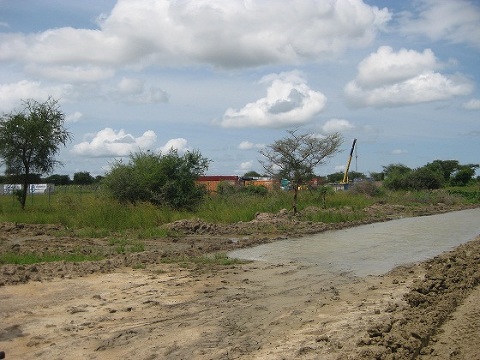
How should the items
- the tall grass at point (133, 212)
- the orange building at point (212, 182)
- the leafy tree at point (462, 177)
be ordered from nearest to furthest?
the tall grass at point (133, 212) → the orange building at point (212, 182) → the leafy tree at point (462, 177)

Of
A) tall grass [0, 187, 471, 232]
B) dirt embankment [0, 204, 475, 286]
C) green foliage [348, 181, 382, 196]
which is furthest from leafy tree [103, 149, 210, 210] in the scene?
green foliage [348, 181, 382, 196]

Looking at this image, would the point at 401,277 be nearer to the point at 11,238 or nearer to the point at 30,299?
the point at 30,299

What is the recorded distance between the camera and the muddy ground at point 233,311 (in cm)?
636

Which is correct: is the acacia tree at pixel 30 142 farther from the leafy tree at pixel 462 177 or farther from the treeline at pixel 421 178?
the leafy tree at pixel 462 177

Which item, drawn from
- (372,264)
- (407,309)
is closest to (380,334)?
(407,309)

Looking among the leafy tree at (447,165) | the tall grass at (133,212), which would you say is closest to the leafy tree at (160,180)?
the tall grass at (133,212)

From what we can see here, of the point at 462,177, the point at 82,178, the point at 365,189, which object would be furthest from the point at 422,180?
the point at 82,178

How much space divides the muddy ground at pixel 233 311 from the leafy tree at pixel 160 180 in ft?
45.7

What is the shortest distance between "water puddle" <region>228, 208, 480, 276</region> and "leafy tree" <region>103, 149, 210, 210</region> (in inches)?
343

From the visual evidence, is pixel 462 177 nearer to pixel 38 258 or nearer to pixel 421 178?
pixel 421 178

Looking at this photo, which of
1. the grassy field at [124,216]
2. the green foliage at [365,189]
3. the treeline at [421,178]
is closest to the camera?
the grassy field at [124,216]

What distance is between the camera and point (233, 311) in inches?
318

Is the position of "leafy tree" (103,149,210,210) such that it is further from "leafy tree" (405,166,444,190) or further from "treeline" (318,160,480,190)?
"leafy tree" (405,166,444,190)

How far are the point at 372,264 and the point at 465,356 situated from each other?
23.9ft
